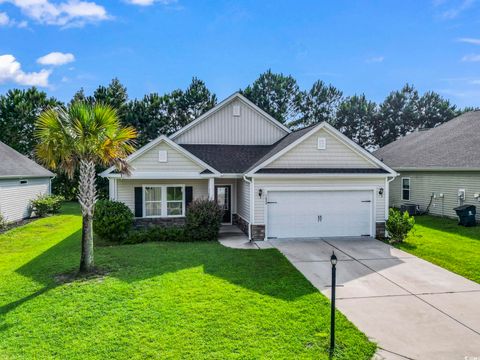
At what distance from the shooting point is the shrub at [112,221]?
1291 cm

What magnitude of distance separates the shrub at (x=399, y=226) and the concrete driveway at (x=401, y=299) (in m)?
1.15

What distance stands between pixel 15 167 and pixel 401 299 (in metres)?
20.3

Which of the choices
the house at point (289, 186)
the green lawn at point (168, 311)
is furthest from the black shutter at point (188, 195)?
the green lawn at point (168, 311)

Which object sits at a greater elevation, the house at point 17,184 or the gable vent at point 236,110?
the gable vent at point 236,110

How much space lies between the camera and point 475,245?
1219cm

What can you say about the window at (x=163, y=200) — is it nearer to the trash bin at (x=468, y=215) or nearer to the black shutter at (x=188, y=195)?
the black shutter at (x=188, y=195)

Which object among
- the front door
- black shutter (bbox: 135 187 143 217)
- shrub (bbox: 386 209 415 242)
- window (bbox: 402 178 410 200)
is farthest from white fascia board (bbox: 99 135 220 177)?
window (bbox: 402 178 410 200)

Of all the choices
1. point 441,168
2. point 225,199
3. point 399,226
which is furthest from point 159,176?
point 441,168

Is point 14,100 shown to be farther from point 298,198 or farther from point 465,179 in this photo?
point 465,179

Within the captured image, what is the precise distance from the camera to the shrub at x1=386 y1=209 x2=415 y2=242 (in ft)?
41.8

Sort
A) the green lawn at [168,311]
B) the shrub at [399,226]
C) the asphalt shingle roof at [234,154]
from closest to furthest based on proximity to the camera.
Result: the green lawn at [168,311] → the shrub at [399,226] → the asphalt shingle roof at [234,154]

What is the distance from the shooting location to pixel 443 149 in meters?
19.5

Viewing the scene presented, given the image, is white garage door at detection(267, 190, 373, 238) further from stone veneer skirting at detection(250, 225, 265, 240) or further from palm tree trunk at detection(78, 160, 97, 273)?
palm tree trunk at detection(78, 160, 97, 273)

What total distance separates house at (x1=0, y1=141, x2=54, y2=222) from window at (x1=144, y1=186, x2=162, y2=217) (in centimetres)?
765
